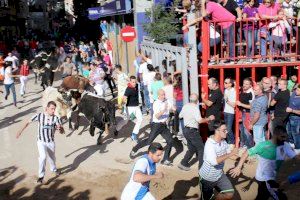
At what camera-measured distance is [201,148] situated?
32.5ft

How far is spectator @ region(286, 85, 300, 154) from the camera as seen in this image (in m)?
10.7

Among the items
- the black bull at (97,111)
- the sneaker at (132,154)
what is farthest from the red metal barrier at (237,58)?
the black bull at (97,111)

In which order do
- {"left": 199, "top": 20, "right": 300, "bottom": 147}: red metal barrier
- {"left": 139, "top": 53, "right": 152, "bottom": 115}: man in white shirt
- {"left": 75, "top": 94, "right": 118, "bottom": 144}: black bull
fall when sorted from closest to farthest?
{"left": 199, "top": 20, "right": 300, "bottom": 147}: red metal barrier < {"left": 75, "top": 94, "right": 118, "bottom": 144}: black bull < {"left": 139, "top": 53, "right": 152, "bottom": 115}: man in white shirt

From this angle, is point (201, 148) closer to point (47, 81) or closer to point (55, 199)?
point (55, 199)

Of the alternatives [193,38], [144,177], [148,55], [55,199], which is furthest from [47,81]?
[144,177]

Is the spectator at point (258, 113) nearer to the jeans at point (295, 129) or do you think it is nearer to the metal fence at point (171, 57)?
the jeans at point (295, 129)

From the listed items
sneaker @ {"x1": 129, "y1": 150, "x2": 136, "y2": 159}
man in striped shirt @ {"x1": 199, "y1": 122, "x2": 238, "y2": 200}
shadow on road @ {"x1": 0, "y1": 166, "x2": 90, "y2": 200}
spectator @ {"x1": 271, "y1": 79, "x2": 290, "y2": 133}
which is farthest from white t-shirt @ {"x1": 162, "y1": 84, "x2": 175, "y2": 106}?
man in striped shirt @ {"x1": 199, "y1": 122, "x2": 238, "y2": 200}

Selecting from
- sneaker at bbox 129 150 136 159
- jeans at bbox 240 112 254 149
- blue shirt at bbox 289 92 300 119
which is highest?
blue shirt at bbox 289 92 300 119

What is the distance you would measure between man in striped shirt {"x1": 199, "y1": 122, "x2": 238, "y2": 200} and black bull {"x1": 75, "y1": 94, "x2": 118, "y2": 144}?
18.0ft

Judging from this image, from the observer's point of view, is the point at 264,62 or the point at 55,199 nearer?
the point at 55,199

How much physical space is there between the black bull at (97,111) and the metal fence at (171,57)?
214cm

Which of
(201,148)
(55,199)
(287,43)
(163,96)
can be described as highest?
(287,43)

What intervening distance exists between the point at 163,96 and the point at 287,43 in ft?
13.0

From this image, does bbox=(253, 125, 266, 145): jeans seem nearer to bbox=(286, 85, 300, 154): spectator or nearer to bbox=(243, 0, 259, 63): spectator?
bbox=(286, 85, 300, 154): spectator
